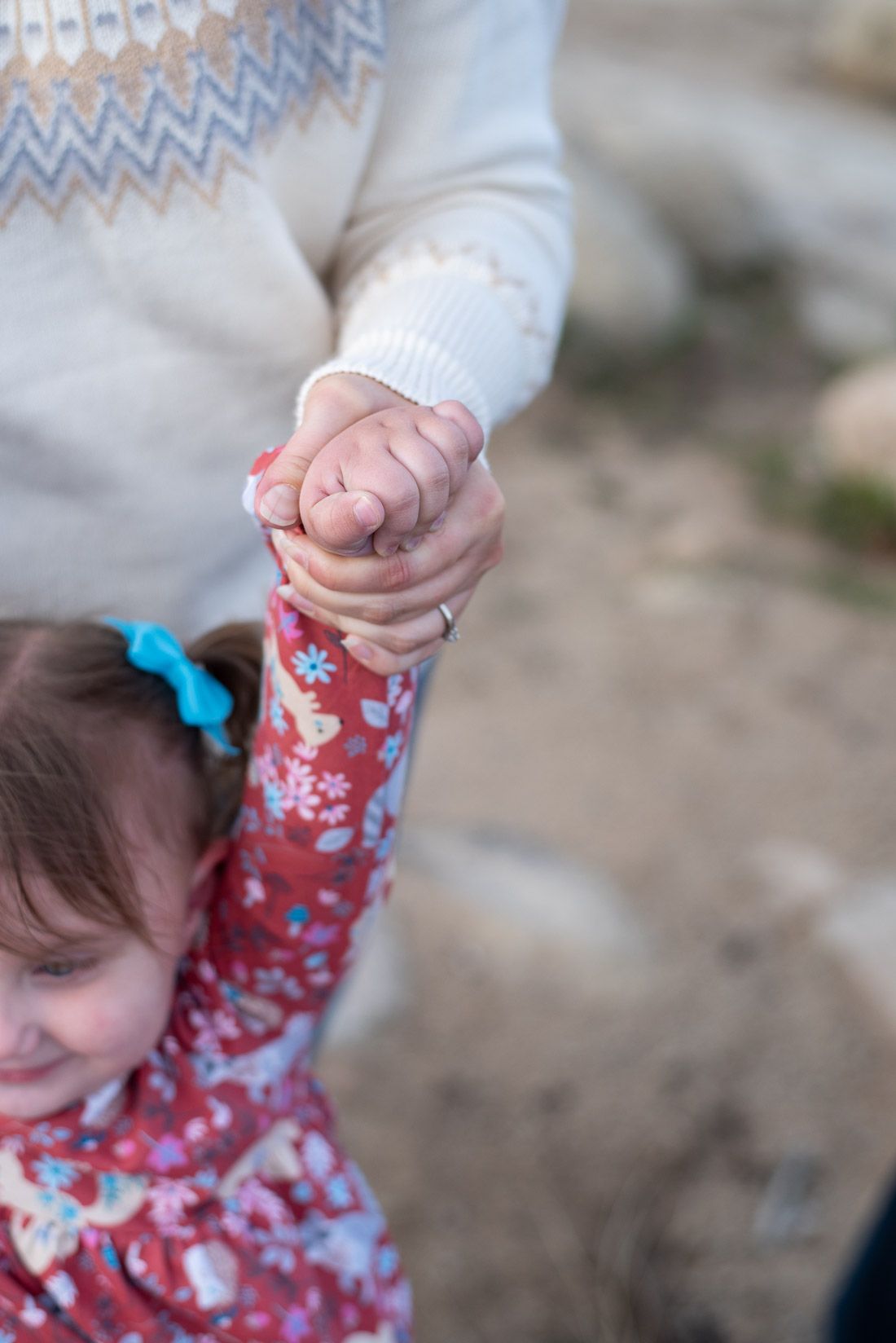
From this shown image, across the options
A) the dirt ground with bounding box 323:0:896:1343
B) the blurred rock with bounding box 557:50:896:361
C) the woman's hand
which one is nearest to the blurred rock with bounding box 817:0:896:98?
the blurred rock with bounding box 557:50:896:361

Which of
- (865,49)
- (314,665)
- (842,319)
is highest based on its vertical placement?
(314,665)

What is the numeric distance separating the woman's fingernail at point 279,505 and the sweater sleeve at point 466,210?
7.5 inches

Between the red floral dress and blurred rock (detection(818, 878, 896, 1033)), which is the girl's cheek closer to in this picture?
the red floral dress

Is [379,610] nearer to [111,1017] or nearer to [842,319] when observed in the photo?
[111,1017]

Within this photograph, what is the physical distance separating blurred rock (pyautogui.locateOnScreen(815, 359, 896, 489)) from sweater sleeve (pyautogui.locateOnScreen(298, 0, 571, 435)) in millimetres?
2470

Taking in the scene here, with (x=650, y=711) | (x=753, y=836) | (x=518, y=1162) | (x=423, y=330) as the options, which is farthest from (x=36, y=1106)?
(x=650, y=711)

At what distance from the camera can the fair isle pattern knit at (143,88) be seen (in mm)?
760

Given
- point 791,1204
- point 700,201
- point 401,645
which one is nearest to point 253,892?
point 401,645

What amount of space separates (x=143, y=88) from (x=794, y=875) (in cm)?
172

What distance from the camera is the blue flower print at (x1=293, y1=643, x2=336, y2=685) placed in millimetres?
745

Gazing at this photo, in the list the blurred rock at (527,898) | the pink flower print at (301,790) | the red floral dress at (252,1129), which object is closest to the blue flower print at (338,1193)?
the red floral dress at (252,1129)

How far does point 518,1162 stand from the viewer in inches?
67.8

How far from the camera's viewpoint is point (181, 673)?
84 cm

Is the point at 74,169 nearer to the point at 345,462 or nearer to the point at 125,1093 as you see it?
the point at 345,462
